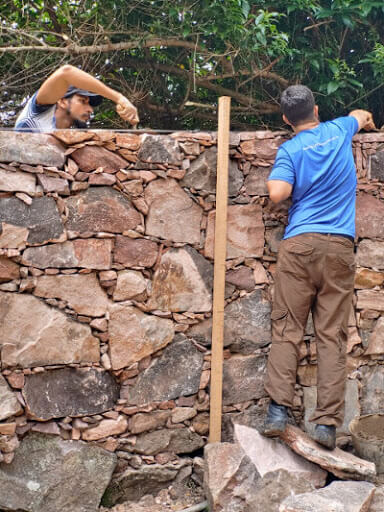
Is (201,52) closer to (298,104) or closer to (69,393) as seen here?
(298,104)

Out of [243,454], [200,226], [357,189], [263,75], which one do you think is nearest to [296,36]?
[263,75]

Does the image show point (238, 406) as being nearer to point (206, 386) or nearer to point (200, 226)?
point (206, 386)

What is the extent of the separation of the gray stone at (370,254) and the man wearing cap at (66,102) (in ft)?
5.24

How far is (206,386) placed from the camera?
3443mm

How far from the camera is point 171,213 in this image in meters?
3.35

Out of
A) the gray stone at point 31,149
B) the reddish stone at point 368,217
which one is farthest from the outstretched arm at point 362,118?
the gray stone at point 31,149

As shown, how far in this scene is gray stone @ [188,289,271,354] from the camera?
3.48m

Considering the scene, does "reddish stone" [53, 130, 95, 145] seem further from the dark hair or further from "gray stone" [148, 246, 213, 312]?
the dark hair

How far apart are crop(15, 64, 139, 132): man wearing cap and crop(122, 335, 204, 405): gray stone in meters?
1.35

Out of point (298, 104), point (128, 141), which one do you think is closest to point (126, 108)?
point (128, 141)

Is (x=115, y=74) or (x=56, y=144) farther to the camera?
(x=115, y=74)

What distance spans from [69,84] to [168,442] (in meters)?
2.12

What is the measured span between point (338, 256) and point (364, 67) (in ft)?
6.10

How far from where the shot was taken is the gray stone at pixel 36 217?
3041 mm
